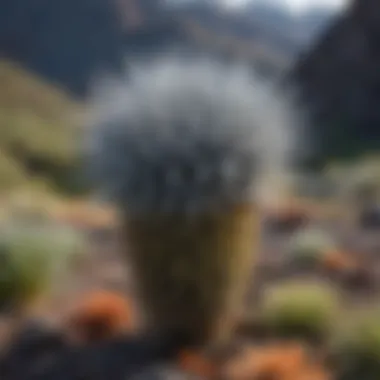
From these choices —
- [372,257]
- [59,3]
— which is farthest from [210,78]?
[59,3]

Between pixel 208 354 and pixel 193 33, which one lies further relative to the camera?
pixel 193 33

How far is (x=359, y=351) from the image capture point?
3.92m

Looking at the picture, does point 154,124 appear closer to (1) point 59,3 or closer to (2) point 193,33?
(2) point 193,33

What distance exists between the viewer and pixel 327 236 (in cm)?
802

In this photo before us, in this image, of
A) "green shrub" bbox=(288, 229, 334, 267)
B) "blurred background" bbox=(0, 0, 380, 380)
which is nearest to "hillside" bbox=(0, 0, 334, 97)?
"blurred background" bbox=(0, 0, 380, 380)

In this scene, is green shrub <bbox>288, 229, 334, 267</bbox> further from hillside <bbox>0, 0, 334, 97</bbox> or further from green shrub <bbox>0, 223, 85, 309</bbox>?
hillside <bbox>0, 0, 334, 97</bbox>

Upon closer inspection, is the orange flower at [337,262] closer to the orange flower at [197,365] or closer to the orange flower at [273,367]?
the orange flower at [273,367]

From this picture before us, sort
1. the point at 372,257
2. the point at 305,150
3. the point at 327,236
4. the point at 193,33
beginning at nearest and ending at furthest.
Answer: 1. the point at 305,150
2. the point at 372,257
3. the point at 327,236
4. the point at 193,33

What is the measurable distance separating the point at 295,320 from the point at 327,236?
3.40 m

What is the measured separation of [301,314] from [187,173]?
42.3 inches

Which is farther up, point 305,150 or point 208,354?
point 305,150

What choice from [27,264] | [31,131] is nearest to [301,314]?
[27,264]

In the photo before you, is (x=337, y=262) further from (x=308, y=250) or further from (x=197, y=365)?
(x=197, y=365)

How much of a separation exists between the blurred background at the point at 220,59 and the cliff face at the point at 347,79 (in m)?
0.04
